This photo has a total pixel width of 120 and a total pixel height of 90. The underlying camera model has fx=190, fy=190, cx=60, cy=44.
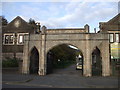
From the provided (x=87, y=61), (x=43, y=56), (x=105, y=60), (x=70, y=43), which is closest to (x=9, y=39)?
(x=43, y=56)

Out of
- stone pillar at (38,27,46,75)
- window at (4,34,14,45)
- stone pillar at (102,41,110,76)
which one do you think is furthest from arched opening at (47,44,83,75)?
window at (4,34,14,45)

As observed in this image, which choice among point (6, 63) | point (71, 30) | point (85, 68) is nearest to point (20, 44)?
point (6, 63)

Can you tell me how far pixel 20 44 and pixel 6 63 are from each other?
5.78 m

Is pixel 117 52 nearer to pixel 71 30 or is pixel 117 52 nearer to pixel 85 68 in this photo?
pixel 85 68

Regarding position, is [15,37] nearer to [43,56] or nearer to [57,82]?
[43,56]

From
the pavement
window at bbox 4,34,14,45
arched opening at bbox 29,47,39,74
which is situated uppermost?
window at bbox 4,34,14,45

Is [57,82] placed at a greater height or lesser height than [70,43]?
lesser

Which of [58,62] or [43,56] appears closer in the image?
[43,56]

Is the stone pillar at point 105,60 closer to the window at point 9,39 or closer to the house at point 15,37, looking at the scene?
the house at point 15,37

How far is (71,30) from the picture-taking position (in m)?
28.3

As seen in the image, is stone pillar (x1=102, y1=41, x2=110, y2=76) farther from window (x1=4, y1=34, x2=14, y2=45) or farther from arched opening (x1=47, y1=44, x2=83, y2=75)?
window (x1=4, y1=34, x2=14, y2=45)

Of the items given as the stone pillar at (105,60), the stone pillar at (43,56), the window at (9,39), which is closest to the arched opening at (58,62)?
the stone pillar at (43,56)

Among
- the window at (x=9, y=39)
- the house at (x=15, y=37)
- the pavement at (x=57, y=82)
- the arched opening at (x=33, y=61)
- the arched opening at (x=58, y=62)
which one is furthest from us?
the window at (x=9, y=39)

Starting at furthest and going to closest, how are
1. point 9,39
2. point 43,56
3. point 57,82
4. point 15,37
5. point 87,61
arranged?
point 9,39
point 15,37
point 43,56
point 87,61
point 57,82
